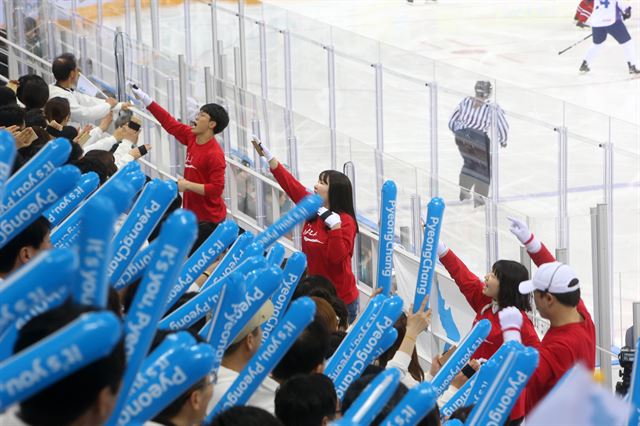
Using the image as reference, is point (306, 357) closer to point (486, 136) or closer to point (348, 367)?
point (348, 367)

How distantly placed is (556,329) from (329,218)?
1805 mm

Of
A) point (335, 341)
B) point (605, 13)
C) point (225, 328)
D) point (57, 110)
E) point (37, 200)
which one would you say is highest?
point (37, 200)

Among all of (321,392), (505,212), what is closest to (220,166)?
(505,212)

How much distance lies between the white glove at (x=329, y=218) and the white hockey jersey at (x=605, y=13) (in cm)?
1188

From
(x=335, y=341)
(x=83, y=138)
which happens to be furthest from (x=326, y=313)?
(x=83, y=138)

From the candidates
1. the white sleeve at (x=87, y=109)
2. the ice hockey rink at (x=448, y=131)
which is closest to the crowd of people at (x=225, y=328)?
the ice hockey rink at (x=448, y=131)

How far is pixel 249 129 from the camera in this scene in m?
9.77

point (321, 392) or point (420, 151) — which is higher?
point (321, 392)

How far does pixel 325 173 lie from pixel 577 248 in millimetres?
1603

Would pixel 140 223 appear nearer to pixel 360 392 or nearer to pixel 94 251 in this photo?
pixel 360 392

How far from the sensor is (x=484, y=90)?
31.2 ft

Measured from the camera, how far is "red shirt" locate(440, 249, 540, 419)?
5.52m

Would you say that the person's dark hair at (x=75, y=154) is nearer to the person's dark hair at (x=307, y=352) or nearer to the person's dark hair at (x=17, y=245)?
the person's dark hair at (x=17, y=245)

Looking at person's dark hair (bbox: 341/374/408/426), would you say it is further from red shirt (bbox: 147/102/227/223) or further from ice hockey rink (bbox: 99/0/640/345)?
red shirt (bbox: 147/102/227/223)
